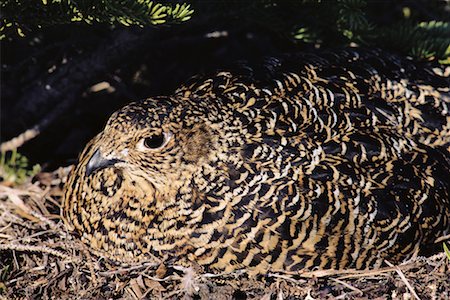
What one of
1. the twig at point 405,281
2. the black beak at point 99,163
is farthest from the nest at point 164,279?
the black beak at point 99,163

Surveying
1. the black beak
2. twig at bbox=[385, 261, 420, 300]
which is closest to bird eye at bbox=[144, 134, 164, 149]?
the black beak

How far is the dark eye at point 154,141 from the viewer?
3.54 metres

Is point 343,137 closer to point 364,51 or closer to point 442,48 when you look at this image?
point 364,51

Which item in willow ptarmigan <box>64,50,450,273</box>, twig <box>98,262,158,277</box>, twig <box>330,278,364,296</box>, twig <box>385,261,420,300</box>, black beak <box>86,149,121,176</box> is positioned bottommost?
twig <box>385,261,420,300</box>

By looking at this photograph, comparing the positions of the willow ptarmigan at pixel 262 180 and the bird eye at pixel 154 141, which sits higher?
the bird eye at pixel 154 141

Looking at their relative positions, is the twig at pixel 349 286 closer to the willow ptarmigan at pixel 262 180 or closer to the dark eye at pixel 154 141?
the willow ptarmigan at pixel 262 180

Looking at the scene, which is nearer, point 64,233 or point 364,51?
point 64,233

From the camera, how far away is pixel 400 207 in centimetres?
379

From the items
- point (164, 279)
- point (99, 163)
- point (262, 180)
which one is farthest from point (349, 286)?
point (99, 163)

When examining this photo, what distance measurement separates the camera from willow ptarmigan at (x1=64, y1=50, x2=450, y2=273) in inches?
141

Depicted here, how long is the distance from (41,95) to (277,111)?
1799mm

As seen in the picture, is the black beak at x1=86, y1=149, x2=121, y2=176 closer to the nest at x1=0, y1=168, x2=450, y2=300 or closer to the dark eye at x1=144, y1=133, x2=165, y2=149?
the dark eye at x1=144, y1=133, x2=165, y2=149

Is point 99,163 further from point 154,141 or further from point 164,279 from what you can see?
point 164,279

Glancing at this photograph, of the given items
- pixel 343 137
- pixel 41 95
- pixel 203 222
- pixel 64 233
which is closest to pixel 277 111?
pixel 343 137
